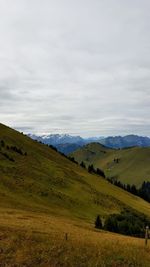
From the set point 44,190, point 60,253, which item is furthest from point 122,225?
point 60,253

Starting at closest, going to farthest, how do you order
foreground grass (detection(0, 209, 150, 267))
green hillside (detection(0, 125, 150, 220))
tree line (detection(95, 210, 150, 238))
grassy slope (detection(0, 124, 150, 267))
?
foreground grass (detection(0, 209, 150, 267))
grassy slope (detection(0, 124, 150, 267))
tree line (detection(95, 210, 150, 238))
green hillside (detection(0, 125, 150, 220))

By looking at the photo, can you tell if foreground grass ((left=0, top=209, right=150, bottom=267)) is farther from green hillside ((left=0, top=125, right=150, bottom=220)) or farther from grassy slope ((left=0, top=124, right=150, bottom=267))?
green hillside ((left=0, top=125, right=150, bottom=220))

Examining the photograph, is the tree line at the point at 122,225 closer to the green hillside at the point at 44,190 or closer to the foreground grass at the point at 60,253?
the green hillside at the point at 44,190

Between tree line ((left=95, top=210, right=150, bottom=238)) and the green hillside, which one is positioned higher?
the green hillside

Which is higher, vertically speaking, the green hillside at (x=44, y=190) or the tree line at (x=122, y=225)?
the green hillside at (x=44, y=190)

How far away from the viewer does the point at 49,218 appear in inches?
2375

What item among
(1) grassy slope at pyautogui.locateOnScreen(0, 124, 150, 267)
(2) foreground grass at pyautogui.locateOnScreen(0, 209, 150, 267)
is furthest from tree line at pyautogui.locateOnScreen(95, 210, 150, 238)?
(2) foreground grass at pyautogui.locateOnScreen(0, 209, 150, 267)

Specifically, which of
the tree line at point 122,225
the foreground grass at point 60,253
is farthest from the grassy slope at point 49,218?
the tree line at point 122,225

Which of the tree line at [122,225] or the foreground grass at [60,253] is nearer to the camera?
the foreground grass at [60,253]

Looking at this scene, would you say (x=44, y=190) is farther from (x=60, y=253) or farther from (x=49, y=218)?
(x=60, y=253)

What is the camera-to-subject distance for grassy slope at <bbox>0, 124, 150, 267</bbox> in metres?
23.0

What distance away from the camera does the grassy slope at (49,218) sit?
23.0 meters

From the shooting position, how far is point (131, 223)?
89.5m

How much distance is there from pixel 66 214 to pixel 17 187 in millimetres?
16352
